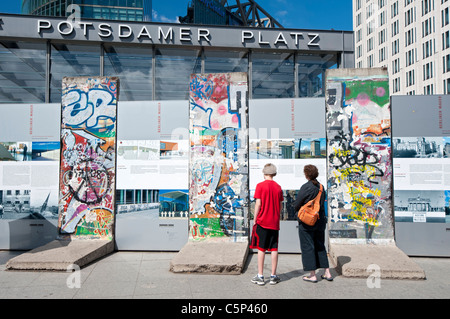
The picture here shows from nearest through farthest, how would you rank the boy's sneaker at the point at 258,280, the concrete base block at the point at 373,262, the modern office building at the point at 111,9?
1. the boy's sneaker at the point at 258,280
2. the concrete base block at the point at 373,262
3. the modern office building at the point at 111,9

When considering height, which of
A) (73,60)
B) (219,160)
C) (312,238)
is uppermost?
(73,60)

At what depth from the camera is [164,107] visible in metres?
6.99

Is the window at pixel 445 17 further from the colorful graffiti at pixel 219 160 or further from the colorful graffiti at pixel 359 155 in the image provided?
the colorful graffiti at pixel 219 160

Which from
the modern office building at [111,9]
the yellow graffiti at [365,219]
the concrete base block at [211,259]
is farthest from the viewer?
the modern office building at [111,9]

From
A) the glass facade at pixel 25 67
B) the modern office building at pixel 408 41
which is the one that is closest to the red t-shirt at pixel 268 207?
the glass facade at pixel 25 67

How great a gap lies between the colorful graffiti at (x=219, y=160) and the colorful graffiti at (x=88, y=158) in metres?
1.58

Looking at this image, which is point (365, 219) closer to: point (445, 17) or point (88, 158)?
point (88, 158)

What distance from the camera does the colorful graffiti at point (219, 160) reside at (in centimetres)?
668

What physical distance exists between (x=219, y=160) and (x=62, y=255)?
3.04 metres

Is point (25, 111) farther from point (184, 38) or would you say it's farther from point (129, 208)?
point (184, 38)

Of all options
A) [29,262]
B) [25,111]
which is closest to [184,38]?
[25,111]

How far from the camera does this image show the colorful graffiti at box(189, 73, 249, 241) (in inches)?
263

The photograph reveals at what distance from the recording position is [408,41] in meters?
55.1

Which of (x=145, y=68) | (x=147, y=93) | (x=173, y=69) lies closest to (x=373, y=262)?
(x=147, y=93)
